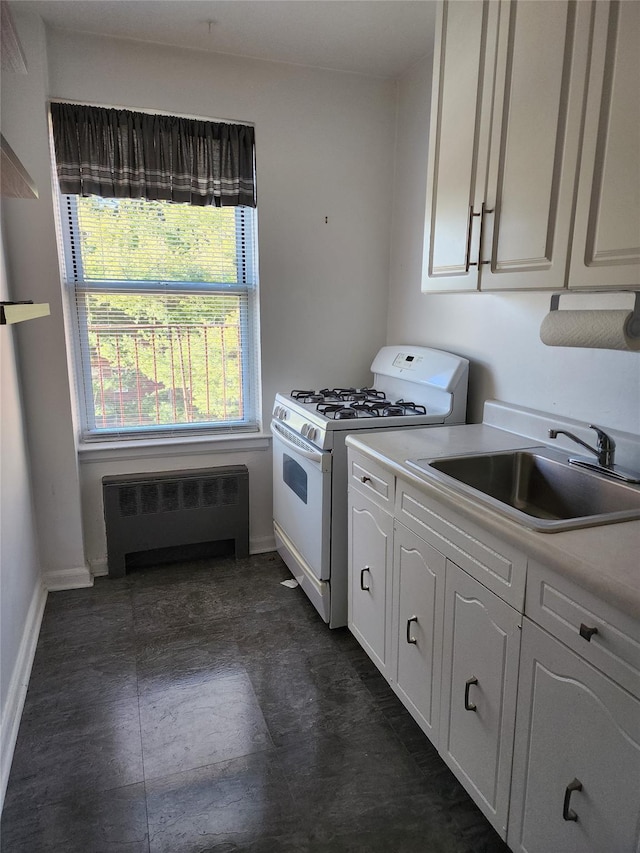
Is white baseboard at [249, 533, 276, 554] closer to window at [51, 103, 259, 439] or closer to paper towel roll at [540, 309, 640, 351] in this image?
window at [51, 103, 259, 439]

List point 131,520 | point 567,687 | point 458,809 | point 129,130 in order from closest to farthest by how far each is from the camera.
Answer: point 567,687
point 458,809
point 129,130
point 131,520

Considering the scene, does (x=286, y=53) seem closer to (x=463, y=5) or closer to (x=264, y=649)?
(x=463, y=5)

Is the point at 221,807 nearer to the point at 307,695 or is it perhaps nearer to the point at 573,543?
the point at 307,695

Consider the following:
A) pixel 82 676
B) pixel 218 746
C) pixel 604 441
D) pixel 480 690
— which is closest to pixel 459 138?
pixel 604 441

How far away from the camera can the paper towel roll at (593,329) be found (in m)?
1.43

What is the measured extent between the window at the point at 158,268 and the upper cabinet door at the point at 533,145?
1.57 m

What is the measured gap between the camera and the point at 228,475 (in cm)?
302

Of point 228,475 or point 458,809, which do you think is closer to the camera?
point 458,809

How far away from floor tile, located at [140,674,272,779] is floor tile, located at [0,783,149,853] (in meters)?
0.12

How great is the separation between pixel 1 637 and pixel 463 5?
2.65 m

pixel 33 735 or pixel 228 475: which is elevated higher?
pixel 228 475

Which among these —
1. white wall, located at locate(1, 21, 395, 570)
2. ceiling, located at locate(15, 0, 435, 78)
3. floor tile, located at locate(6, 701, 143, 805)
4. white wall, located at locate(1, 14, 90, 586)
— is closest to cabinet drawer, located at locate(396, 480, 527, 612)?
floor tile, located at locate(6, 701, 143, 805)

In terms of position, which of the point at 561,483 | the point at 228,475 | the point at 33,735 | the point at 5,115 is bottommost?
the point at 33,735

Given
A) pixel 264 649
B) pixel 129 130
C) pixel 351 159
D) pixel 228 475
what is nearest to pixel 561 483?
pixel 264 649
